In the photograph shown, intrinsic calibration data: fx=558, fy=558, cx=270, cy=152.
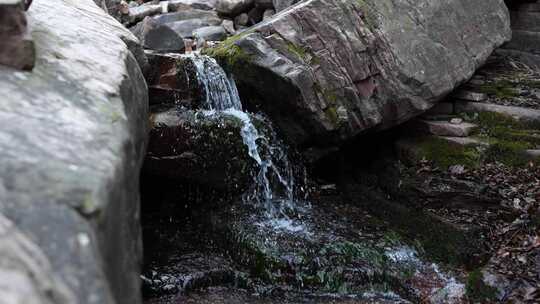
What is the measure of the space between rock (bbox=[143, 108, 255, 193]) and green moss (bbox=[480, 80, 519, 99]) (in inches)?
136

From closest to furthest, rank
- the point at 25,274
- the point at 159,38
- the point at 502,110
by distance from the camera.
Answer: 1. the point at 25,274
2. the point at 502,110
3. the point at 159,38

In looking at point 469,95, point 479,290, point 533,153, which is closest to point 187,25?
point 469,95

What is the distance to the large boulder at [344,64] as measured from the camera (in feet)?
20.2

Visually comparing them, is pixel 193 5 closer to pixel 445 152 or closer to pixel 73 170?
pixel 445 152

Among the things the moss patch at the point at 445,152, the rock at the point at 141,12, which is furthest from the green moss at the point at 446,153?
the rock at the point at 141,12

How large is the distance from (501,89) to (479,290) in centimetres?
350

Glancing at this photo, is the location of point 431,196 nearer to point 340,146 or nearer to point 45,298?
point 340,146

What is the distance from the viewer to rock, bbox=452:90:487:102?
24.0ft

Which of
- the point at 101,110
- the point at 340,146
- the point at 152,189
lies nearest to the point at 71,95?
the point at 101,110

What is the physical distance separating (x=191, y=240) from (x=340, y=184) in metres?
2.11

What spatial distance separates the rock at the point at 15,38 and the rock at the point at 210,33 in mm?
7576

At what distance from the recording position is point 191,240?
19.6 ft

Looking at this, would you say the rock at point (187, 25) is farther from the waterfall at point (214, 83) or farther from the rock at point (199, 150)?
the rock at point (199, 150)

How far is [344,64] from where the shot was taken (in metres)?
6.40
